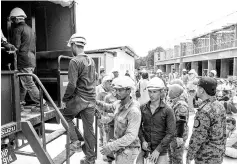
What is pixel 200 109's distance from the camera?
2.68 metres

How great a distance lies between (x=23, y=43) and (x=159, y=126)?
2553 millimetres

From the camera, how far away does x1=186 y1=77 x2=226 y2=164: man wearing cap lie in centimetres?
260

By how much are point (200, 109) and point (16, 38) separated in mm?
2967

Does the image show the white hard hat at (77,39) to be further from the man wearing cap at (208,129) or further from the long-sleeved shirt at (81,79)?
the man wearing cap at (208,129)

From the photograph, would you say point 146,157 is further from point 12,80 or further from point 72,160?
point 72,160

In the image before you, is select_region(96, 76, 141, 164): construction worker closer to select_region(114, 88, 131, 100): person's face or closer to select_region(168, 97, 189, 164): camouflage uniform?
select_region(114, 88, 131, 100): person's face

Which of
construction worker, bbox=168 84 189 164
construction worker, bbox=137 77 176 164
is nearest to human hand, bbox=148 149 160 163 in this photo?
construction worker, bbox=137 77 176 164

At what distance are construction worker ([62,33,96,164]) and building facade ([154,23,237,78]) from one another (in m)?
21.3

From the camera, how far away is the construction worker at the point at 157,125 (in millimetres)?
2725

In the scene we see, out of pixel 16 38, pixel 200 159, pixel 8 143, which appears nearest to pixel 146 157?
pixel 200 159

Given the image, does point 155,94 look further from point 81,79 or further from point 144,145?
point 81,79

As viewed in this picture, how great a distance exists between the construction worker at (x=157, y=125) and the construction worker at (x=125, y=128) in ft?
0.62

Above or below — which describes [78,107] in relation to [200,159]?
above

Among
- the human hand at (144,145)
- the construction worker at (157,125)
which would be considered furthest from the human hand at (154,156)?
the human hand at (144,145)
